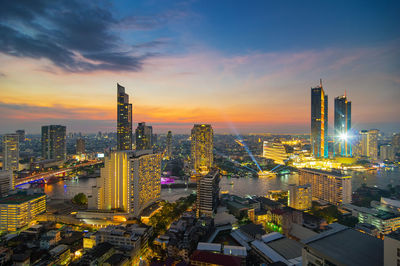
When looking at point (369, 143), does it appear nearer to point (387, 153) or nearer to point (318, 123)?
point (387, 153)

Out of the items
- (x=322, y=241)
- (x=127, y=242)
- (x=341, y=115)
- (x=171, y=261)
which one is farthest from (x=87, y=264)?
(x=341, y=115)

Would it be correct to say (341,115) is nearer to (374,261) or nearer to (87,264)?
(374,261)

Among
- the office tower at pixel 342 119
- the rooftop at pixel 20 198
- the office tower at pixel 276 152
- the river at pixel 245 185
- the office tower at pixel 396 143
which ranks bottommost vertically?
the river at pixel 245 185

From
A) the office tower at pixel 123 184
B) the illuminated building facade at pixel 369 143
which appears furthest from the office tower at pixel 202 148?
the illuminated building facade at pixel 369 143

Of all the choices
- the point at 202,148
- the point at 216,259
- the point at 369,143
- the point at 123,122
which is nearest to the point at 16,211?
the point at 216,259

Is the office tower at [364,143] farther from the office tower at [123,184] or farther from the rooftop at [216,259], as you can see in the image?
the rooftop at [216,259]

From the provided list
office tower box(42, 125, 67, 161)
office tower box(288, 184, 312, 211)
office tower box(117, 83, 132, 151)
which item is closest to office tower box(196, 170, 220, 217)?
office tower box(288, 184, 312, 211)
